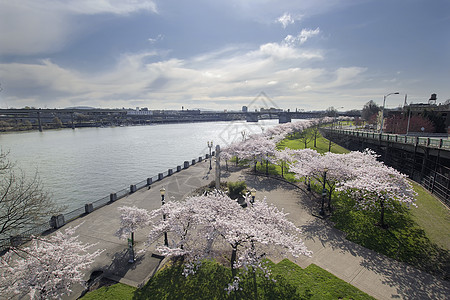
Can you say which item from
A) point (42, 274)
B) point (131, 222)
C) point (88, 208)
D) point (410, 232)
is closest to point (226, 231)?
point (131, 222)

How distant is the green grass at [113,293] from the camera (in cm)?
1062

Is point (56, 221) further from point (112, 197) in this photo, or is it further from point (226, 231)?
point (226, 231)

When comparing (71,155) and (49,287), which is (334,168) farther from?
(71,155)

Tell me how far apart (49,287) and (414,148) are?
122 ft

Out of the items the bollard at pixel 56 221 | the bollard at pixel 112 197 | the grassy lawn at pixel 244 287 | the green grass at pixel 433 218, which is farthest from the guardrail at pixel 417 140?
the bollard at pixel 56 221

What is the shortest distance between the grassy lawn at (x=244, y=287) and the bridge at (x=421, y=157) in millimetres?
16392

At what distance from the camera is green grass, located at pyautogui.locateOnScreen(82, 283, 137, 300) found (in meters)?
10.6

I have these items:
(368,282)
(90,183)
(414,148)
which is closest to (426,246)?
(368,282)

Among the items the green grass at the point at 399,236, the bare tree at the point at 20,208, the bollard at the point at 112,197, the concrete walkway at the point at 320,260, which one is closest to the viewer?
the concrete walkway at the point at 320,260

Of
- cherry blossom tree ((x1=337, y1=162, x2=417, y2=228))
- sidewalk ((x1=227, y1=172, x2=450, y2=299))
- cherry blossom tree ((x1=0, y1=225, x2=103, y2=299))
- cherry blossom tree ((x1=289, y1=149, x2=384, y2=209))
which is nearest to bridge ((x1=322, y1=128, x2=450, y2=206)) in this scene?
cherry blossom tree ((x1=337, y1=162, x2=417, y2=228))

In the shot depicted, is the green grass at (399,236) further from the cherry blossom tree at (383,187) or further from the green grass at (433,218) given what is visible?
the cherry blossom tree at (383,187)

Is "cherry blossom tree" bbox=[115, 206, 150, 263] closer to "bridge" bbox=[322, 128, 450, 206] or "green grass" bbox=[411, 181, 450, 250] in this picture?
"green grass" bbox=[411, 181, 450, 250]

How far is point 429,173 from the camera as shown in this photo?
24.4 m

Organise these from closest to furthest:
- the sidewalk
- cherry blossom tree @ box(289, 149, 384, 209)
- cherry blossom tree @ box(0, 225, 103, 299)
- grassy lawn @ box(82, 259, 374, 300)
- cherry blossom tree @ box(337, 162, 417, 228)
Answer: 1. cherry blossom tree @ box(0, 225, 103, 299)
2. grassy lawn @ box(82, 259, 374, 300)
3. the sidewalk
4. cherry blossom tree @ box(337, 162, 417, 228)
5. cherry blossom tree @ box(289, 149, 384, 209)
